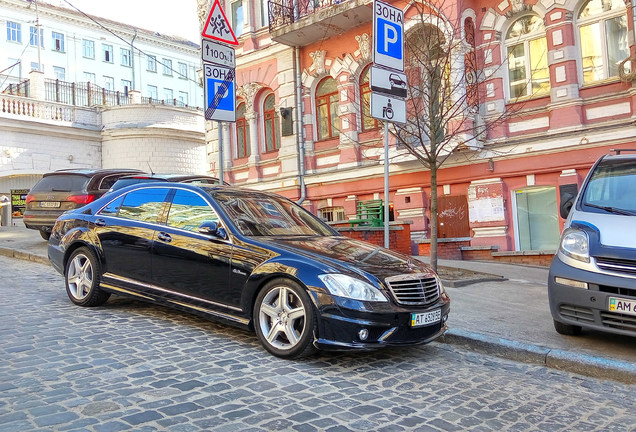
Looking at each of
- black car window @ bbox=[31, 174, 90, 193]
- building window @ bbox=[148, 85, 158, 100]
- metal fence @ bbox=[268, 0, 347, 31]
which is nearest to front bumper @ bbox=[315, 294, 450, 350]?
black car window @ bbox=[31, 174, 90, 193]

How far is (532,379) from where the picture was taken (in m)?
4.62

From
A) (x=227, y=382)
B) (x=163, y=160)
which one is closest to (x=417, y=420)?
(x=227, y=382)

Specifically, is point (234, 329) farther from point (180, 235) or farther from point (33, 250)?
point (33, 250)

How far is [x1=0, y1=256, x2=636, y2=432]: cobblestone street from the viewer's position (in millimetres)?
3439

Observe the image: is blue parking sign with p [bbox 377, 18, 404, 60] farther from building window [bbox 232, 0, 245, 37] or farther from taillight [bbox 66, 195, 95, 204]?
building window [bbox 232, 0, 245, 37]

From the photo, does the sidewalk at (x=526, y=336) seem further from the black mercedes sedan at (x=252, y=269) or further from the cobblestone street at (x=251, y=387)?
the black mercedes sedan at (x=252, y=269)

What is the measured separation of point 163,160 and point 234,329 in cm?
2841

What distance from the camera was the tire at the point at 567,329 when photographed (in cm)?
563

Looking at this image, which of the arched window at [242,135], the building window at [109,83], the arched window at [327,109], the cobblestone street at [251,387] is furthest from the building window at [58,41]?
the cobblestone street at [251,387]

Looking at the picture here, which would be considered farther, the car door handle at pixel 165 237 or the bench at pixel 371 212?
the bench at pixel 371 212

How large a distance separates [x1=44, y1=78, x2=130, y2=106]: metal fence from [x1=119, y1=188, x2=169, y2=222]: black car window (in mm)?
27612

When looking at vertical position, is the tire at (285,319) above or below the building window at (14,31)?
below

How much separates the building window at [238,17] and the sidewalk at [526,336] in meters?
14.3

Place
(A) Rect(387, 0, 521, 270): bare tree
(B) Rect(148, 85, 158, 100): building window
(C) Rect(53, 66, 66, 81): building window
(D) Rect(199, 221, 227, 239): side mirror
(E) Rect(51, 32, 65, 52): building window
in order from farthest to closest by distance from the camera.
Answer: (B) Rect(148, 85, 158, 100): building window, (C) Rect(53, 66, 66, 81): building window, (E) Rect(51, 32, 65, 52): building window, (A) Rect(387, 0, 521, 270): bare tree, (D) Rect(199, 221, 227, 239): side mirror
